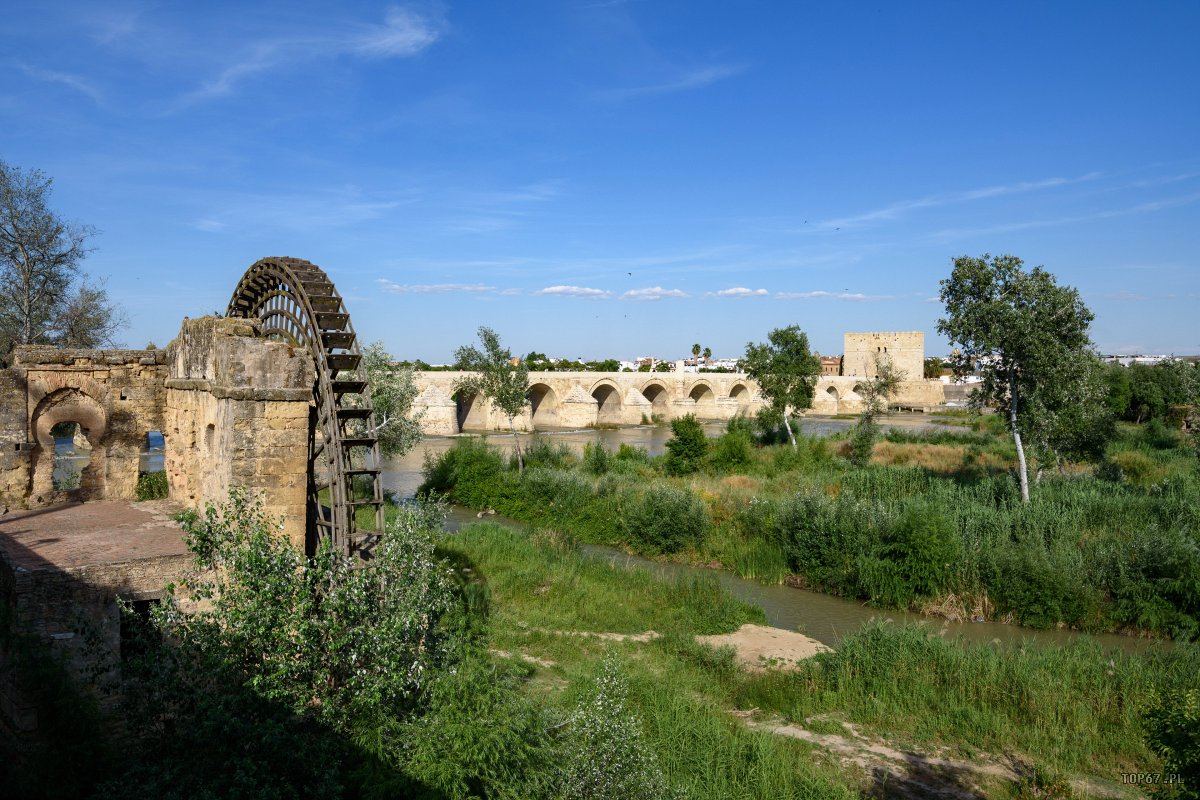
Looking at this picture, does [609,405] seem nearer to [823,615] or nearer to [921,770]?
[823,615]

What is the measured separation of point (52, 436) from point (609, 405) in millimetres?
33683

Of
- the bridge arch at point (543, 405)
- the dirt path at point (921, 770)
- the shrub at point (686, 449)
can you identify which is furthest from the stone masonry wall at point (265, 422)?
the bridge arch at point (543, 405)

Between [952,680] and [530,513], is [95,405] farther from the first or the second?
[952,680]

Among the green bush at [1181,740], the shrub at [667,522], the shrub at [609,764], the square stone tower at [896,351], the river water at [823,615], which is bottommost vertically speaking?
the river water at [823,615]

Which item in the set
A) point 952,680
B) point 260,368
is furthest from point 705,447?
point 260,368

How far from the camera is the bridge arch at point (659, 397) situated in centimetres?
4566

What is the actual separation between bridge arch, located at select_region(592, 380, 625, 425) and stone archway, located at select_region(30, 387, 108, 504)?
103 feet

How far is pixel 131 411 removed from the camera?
36.4ft

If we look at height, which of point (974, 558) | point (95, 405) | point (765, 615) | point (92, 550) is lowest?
point (765, 615)

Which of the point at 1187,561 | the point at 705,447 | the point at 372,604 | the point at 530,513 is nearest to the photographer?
the point at 372,604

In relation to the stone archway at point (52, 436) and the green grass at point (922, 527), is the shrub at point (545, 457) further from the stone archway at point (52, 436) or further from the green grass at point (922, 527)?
the stone archway at point (52, 436)

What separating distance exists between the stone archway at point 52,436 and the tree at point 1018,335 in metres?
14.4

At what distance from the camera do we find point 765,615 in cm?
1052

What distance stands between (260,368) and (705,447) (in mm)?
16145
